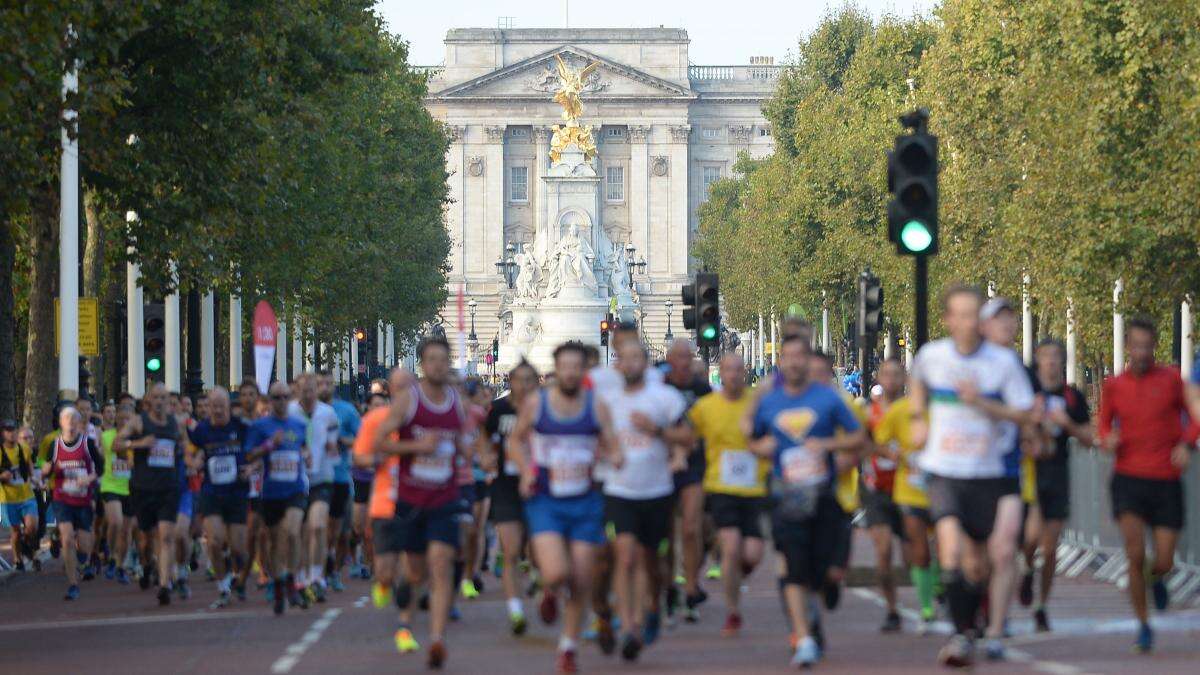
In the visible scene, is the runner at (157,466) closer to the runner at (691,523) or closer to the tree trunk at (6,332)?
the runner at (691,523)

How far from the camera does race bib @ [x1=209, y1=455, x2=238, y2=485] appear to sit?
2166 centimetres

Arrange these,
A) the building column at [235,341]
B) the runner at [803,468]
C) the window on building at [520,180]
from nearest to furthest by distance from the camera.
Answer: the runner at [803,468] → the building column at [235,341] → the window on building at [520,180]

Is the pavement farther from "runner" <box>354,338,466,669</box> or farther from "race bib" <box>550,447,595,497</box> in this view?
"race bib" <box>550,447,595,497</box>

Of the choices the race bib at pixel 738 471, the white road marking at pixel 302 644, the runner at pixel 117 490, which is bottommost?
the white road marking at pixel 302 644

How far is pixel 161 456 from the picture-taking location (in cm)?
2258

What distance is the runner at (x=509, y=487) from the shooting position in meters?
17.7

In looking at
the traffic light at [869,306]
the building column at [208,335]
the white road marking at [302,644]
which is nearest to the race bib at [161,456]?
the white road marking at [302,644]

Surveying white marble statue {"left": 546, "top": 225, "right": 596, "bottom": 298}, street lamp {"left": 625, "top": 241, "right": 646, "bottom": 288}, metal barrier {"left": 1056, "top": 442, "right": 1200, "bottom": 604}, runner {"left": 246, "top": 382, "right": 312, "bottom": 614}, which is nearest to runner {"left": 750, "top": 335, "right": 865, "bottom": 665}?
metal barrier {"left": 1056, "top": 442, "right": 1200, "bottom": 604}

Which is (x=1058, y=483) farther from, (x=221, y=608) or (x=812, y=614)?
(x=221, y=608)

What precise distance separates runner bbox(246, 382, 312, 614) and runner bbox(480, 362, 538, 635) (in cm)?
232

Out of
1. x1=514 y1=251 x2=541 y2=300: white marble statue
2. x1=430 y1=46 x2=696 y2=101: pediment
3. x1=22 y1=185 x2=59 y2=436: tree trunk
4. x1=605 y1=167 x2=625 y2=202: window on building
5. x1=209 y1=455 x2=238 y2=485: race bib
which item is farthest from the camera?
x1=605 y1=167 x2=625 y2=202: window on building

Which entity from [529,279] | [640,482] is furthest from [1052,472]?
[529,279]

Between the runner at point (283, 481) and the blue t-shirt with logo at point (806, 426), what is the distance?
705 centimetres

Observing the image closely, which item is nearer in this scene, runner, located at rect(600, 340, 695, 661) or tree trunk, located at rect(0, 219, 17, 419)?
runner, located at rect(600, 340, 695, 661)
